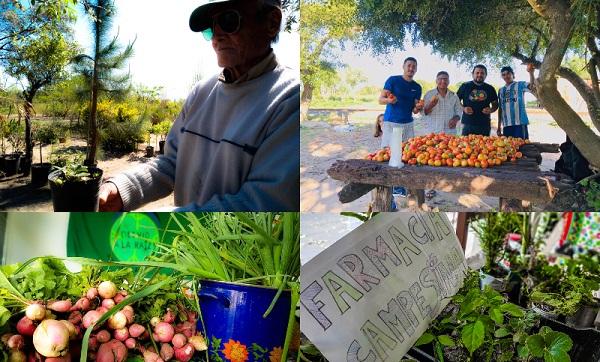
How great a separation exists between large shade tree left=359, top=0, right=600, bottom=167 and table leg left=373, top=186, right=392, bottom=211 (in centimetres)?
55

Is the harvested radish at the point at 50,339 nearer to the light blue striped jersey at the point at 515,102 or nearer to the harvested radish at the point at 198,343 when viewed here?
the harvested radish at the point at 198,343

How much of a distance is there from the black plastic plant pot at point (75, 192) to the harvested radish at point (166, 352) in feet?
2.52

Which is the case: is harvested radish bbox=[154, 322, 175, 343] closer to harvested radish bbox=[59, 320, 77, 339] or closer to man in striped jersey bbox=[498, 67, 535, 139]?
harvested radish bbox=[59, 320, 77, 339]

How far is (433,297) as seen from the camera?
1754 mm

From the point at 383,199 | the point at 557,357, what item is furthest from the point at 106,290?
the point at 557,357

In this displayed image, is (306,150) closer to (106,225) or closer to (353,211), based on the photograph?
(353,211)

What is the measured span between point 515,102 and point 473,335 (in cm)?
99

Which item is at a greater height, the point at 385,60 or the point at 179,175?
the point at 385,60

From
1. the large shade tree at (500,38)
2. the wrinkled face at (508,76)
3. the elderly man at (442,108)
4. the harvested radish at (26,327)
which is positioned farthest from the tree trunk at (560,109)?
the harvested radish at (26,327)

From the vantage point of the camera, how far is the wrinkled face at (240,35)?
2027 millimetres

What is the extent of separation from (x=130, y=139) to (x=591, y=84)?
74.7 inches

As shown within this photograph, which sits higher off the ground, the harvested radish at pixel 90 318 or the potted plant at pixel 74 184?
the potted plant at pixel 74 184

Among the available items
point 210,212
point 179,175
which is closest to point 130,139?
point 179,175

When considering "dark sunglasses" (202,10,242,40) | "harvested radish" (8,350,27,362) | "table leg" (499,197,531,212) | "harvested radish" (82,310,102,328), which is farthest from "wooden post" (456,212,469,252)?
"harvested radish" (8,350,27,362)
